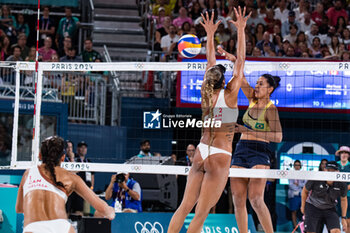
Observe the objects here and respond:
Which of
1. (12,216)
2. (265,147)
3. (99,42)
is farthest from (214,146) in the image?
(99,42)

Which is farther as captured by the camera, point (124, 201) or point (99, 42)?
point (99, 42)

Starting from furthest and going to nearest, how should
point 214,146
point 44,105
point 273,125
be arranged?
point 44,105 → point 273,125 → point 214,146

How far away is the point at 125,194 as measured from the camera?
10320 mm

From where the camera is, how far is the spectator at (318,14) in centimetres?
1599

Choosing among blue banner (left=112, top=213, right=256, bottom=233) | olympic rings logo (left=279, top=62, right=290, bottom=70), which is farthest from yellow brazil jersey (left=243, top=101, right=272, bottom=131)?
blue banner (left=112, top=213, right=256, bottom=233)

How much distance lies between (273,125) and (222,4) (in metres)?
8.84

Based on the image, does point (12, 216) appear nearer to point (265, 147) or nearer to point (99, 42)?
point (265, 147)

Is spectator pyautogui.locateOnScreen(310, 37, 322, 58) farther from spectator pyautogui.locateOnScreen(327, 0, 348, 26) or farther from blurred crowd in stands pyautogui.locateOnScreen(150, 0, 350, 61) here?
spectator pyautogui.locateOnScreen(327, 0, 348, 26)

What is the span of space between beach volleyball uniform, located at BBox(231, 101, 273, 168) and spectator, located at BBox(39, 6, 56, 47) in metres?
9.09

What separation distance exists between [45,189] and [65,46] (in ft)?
31.3

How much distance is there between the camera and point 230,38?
14445 millimetres

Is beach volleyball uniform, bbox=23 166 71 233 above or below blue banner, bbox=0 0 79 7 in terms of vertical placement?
below

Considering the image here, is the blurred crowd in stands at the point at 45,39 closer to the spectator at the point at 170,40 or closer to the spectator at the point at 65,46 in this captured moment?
the spectator at the point at 65,46

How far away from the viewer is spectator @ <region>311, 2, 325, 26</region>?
16.0m
